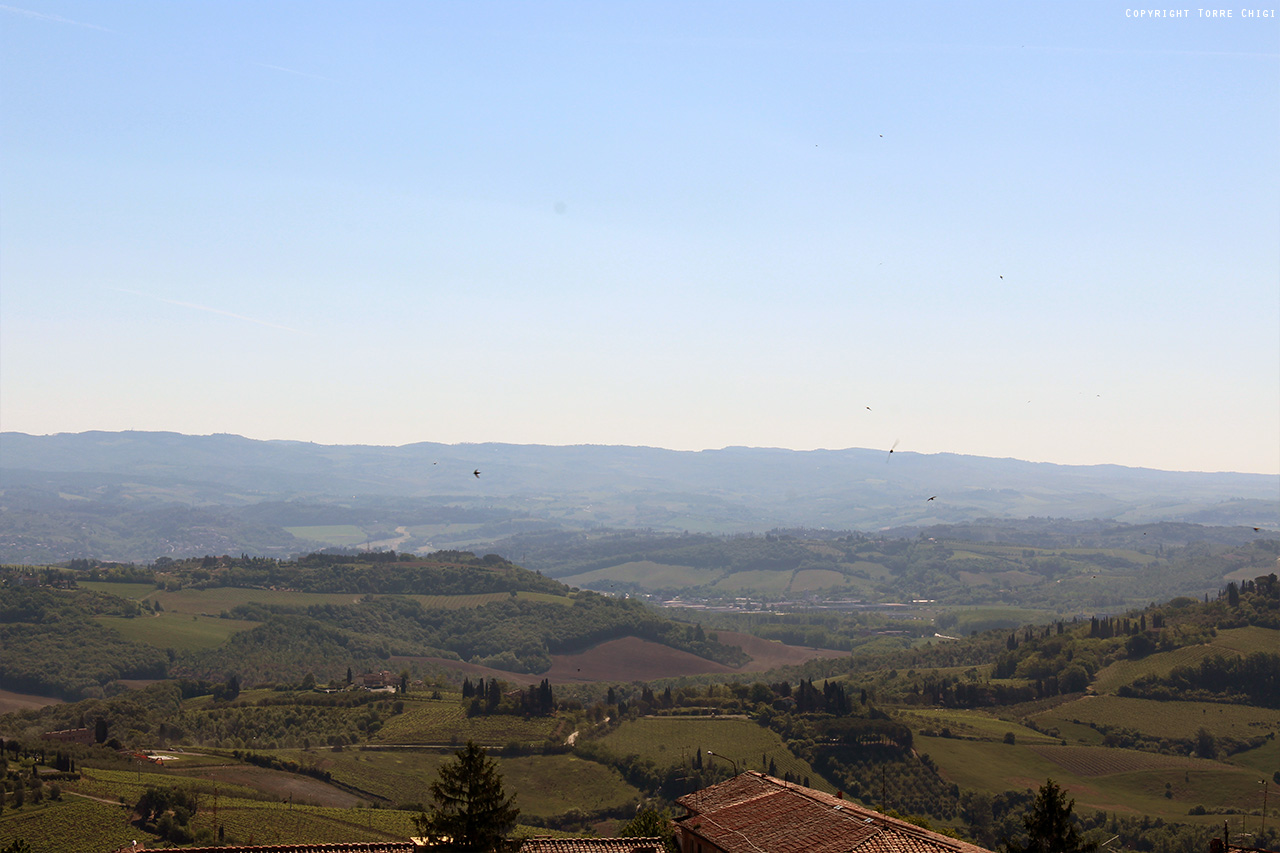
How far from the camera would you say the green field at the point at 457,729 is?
480 ft

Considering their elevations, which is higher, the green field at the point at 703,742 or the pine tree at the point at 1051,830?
the pine tree at the point at 1051,830

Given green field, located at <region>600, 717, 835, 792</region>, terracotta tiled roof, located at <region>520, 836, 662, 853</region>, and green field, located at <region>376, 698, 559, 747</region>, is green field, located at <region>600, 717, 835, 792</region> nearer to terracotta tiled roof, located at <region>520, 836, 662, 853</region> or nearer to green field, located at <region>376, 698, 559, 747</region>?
green field, located at <region>376, 698, 559, 747</region>

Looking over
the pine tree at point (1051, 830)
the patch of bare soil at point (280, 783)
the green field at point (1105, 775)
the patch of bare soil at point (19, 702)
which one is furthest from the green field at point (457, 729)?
the pine tree at point (1051, 830)

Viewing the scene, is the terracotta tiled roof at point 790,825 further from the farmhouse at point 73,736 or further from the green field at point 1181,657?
the green field at point 1181,657

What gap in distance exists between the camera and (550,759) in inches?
5571

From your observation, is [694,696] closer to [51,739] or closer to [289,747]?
[289,747]

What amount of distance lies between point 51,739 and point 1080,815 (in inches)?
4821

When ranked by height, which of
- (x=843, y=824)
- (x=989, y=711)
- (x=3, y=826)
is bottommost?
(x=989, y=711)

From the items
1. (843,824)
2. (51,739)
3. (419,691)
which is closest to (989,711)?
(419,691)

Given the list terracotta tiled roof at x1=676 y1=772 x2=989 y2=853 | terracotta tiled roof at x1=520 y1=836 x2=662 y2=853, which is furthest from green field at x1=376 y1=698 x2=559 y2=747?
terracotta tiled roof at x1=676 y1=772 x2=989 y2=853

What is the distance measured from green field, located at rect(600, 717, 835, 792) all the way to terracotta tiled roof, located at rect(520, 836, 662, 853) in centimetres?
8817

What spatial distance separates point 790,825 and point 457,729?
Result: 118m

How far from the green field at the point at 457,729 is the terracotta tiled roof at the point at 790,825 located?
102692 mm

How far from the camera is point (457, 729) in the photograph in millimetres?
151125
